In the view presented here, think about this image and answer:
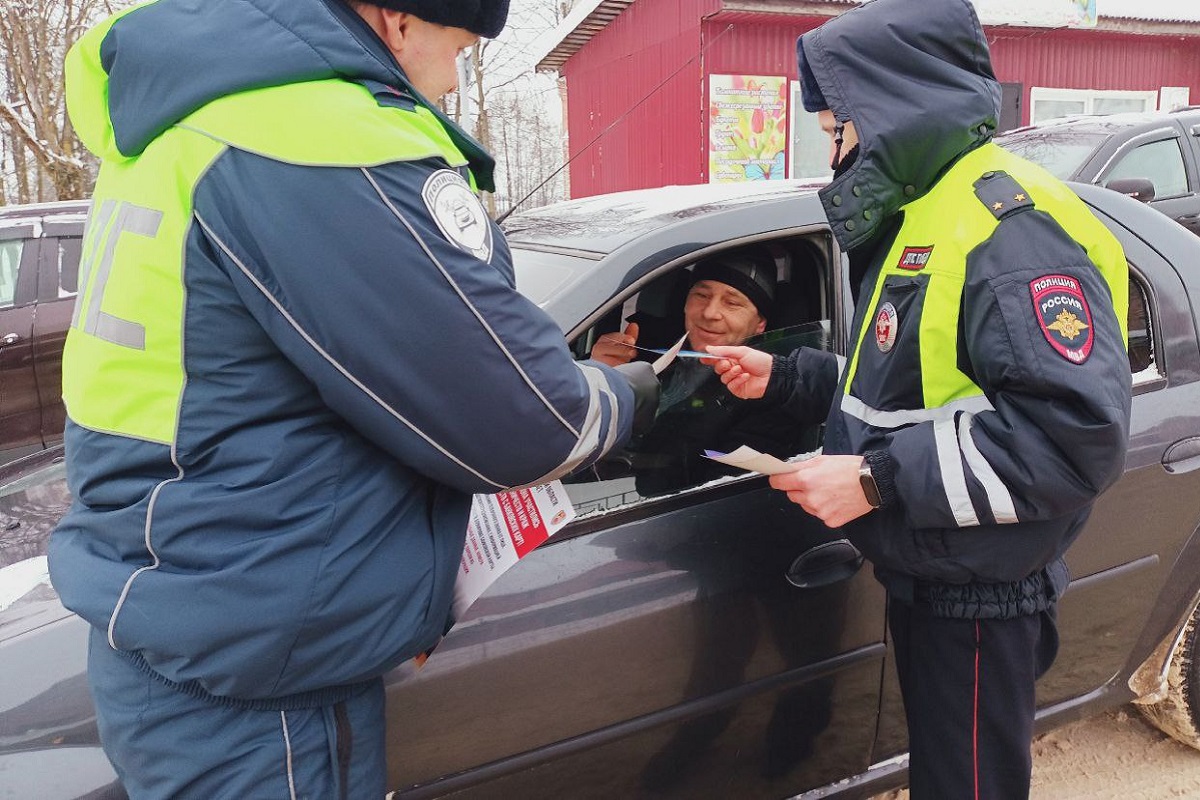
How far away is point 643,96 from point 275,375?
9924 mm

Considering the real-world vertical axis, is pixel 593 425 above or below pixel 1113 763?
above

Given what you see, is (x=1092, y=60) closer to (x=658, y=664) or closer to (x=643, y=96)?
(x=643, y=96)

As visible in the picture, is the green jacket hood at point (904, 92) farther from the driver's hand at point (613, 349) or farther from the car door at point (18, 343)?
the car door at point (18, 343)

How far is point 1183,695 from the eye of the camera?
244 centimetres

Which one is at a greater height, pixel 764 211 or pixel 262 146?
pixel 262 146

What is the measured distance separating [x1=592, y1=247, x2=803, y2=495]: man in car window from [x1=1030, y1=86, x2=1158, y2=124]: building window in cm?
1227

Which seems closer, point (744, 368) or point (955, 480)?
point (955, 480)

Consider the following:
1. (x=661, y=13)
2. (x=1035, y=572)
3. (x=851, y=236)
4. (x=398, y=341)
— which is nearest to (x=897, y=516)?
(x=1035, y=572)

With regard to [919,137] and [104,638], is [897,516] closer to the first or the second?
[919,137]

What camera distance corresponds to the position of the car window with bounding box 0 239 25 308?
5.13 metres

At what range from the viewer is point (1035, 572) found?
4.95 ft

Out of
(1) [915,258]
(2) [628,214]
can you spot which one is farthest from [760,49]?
(1) [915,258]

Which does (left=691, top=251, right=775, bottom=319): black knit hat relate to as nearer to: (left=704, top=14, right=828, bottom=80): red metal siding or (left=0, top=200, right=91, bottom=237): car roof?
(left=0, top=200, right=91, bottom=237): car roof

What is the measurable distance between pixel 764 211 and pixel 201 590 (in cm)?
139
